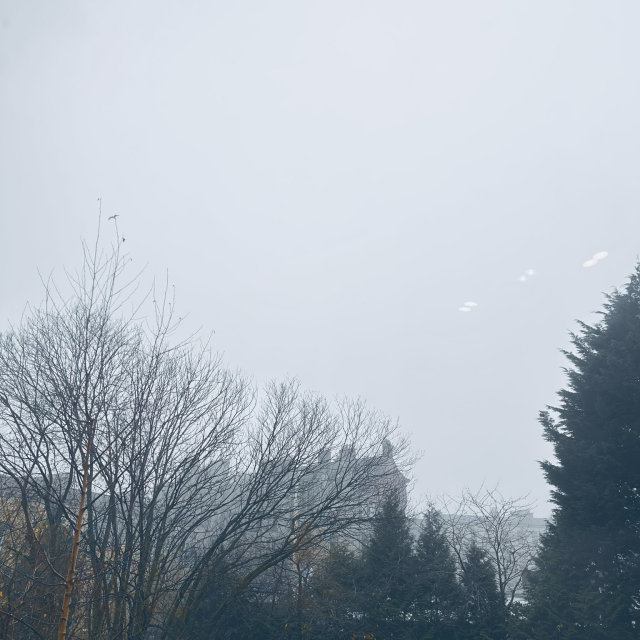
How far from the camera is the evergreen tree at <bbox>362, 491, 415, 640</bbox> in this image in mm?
16281

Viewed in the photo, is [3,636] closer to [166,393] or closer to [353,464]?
[166,393]

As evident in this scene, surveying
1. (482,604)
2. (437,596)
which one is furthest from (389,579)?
(482,604)

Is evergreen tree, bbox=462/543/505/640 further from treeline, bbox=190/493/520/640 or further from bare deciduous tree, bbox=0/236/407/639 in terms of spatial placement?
bare deciduous tree, bbox=0/236/407/639

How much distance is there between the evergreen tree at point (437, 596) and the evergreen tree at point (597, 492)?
3.01m

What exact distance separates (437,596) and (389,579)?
1695 mm

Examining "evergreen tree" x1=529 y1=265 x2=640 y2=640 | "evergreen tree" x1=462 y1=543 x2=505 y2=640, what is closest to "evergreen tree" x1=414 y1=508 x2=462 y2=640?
"evergreen tree" x1=462 y1=543 x2=505 y2=640

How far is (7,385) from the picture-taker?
11406 millimetres

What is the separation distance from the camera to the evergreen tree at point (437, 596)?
16.1 metres

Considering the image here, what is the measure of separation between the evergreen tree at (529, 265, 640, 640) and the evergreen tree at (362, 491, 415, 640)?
4.16 meters

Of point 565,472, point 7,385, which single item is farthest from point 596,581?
point 7,385

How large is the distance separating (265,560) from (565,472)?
26.6 feet

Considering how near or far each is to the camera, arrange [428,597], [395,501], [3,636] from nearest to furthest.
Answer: [3,636] < [428,597] < [395,501]

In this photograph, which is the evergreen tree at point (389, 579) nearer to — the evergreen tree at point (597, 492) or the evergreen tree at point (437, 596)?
the evergreen tree at point (437, 596)

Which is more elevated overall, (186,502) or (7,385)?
(7,385)
